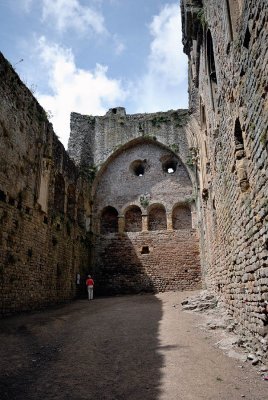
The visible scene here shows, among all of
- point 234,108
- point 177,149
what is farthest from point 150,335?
point 177,149

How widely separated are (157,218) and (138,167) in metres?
3.58

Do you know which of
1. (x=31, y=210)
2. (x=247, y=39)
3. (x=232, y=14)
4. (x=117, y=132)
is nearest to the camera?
(x=247, y=39)

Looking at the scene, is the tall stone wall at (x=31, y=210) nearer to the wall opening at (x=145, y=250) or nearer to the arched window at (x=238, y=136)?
the wall opening at (x=145, y=250)

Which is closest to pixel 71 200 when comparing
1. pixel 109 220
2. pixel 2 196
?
pixel 109 220

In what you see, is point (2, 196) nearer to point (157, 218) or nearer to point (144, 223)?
point (144, 223)

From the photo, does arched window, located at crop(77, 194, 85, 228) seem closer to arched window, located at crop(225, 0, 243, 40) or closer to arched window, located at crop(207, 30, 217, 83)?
arched window, located at crop(207, 30, 217, 83)

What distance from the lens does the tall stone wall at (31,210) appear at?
29.2 feet

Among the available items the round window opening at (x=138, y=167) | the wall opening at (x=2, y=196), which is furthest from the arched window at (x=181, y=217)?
the wall opening at (x=2, y=196)

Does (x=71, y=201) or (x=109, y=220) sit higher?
(x=71, y=201)

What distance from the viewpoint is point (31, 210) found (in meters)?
10.3

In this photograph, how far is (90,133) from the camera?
778 inches

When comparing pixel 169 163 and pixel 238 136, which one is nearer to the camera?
pixel 238 136

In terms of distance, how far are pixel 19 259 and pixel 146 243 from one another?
8711mm

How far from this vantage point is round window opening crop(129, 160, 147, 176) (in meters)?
18.9
